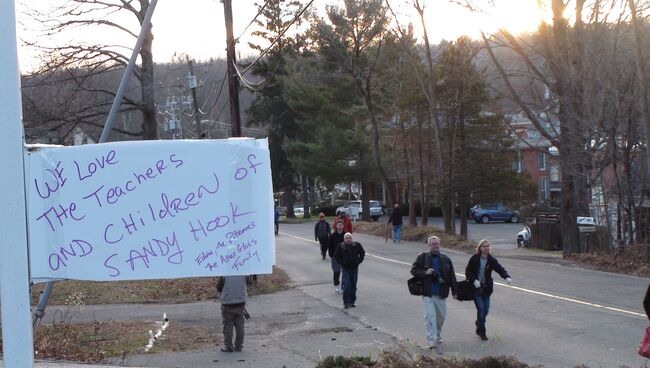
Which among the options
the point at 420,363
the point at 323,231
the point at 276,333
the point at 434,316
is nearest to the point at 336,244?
the point at 276,333

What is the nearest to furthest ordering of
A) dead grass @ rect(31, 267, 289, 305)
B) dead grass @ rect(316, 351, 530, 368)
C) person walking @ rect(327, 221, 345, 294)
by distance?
dead grass @ rect(316, 351, 530, 368) → dead grass @ rect(31, 267, 289, 305) → person walking @ rect(327, 221, 345, 294)

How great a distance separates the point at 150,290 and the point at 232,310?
947 cm

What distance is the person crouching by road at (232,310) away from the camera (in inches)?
465

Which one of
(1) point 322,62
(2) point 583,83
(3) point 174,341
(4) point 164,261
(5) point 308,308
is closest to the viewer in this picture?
(4) point 164,261

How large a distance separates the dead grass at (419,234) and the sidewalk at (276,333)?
1497cm

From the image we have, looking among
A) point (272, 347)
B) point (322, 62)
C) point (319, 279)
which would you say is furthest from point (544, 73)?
point (322, 62)

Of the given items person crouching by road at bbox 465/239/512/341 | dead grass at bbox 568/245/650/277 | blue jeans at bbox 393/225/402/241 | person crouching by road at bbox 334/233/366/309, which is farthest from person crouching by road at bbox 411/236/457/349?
blue jeans at bbox 393/225/402/241

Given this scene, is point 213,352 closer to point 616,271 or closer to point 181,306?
point 181,306

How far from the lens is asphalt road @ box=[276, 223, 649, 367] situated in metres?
11.2

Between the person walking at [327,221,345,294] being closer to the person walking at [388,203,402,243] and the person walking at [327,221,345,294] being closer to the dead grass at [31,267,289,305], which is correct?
the dead grass at [31,267,289,305]

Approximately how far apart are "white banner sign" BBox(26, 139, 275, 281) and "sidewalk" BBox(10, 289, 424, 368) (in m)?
4.40

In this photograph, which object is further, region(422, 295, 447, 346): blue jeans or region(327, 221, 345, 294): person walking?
region(327, 221, 345, 294): person walking

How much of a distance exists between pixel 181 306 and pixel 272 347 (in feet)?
20.2

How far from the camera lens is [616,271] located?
2241 centimetres
